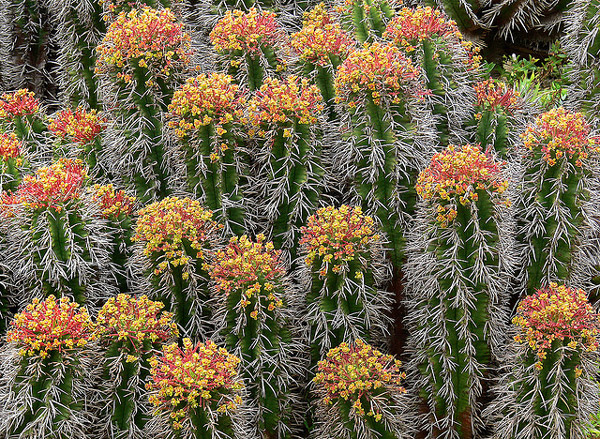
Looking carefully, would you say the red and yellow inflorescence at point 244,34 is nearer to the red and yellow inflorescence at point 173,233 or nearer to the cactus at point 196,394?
the red and yellow inflorescence at point 173,233

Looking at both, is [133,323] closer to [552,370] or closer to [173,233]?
[173,233]

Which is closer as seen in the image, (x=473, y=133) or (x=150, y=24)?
(x=150, y=24)

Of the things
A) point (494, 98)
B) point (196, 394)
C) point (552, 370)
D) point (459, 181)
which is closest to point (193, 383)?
point (196, 394)

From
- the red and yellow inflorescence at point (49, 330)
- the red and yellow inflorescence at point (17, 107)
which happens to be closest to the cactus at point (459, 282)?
the red and yellow inflorescence at point (49, 330)

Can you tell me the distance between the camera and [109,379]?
11.4ft

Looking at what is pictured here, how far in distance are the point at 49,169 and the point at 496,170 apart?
2654 millimetres

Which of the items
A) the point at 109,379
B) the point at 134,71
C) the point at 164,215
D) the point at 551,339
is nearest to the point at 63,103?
the point at 134,71

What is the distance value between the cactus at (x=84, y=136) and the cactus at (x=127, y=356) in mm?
1509

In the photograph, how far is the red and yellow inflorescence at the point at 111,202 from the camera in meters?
4.11

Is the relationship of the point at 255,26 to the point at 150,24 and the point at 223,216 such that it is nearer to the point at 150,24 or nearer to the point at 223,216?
the point at 150,24

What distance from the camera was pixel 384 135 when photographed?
4.02 meters

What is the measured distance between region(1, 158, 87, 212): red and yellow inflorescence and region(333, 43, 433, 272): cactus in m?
1.69

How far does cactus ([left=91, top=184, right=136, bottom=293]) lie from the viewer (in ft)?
13.5

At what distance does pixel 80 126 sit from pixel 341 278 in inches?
92.4
